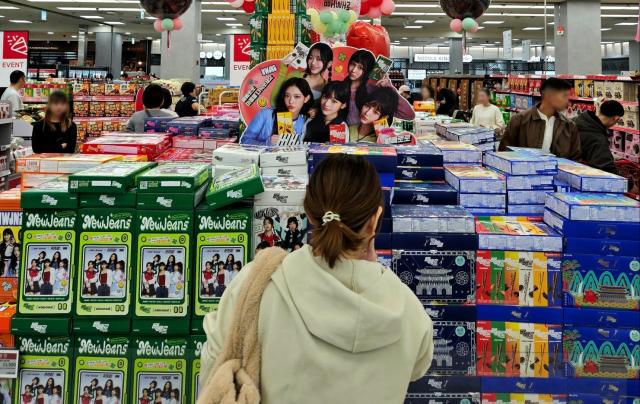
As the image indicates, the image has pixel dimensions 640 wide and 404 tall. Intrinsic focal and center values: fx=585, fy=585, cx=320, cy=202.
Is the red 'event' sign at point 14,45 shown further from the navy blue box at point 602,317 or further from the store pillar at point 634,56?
the store pillar at point 634,56

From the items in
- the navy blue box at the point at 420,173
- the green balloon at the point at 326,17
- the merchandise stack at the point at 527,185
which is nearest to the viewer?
the merchandise stack at the point at 527,185

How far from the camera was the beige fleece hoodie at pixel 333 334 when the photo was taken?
1.21 m

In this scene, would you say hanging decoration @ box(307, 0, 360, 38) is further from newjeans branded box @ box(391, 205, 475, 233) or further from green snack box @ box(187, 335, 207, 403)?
green snack box @ box(187, 335, 207, 403)

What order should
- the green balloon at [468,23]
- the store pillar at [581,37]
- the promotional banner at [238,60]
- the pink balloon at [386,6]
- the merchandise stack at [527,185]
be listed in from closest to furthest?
the merchandise stack at [527,185] → the pink balloon at [386,6] → the green balloon at [468,23] → the promotional banner at [238,60] → the store pillar at [581,37]

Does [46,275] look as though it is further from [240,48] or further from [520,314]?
[240,48]

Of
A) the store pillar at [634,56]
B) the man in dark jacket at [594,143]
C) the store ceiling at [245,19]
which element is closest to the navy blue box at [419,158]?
the man in dark jacket at [594,143]

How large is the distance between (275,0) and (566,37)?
1345 centimetres

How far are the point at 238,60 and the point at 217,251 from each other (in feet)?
31.6

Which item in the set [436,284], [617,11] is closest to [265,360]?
[436,284]

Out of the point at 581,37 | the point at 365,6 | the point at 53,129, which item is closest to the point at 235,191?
the point at 53,129

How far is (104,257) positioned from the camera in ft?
6.75

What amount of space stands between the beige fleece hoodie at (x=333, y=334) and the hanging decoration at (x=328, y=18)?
2367mm

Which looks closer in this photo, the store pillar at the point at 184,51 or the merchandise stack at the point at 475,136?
the merchandise stack at the point at 475,136

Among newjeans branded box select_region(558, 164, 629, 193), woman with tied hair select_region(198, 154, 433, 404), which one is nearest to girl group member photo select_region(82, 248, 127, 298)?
woman with tied hair select_region(198, 154, 433, 404)
